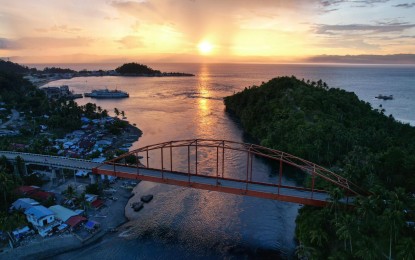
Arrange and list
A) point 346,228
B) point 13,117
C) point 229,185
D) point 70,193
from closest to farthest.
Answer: point 346,228 < point 229,185 < point 70,193 < point 13,117

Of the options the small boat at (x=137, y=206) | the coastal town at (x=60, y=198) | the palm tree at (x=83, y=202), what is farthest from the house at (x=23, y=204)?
the small boat at (x=137, y=206)

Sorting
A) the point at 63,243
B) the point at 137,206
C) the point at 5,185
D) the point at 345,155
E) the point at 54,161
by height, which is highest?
the point at 5,185

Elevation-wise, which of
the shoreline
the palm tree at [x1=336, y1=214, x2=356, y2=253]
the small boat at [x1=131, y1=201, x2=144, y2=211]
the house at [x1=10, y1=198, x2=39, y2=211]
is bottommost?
the shoreline

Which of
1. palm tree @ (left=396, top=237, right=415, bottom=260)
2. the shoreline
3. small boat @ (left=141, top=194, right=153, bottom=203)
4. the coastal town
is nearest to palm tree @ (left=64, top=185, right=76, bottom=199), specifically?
the coastal town

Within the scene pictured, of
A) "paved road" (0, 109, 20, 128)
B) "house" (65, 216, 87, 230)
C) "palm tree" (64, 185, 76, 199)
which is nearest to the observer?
"house" (65, 216, 87, 230)

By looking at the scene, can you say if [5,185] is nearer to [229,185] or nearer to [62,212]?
[62,212]

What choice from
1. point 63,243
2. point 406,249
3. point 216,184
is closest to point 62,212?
point 63,243

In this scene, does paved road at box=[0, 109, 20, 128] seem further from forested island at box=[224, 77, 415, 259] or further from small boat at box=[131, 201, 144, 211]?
forested island at box=[224, 77, 415, 259]

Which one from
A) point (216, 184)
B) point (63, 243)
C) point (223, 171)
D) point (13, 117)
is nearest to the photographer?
point (63, 243)
